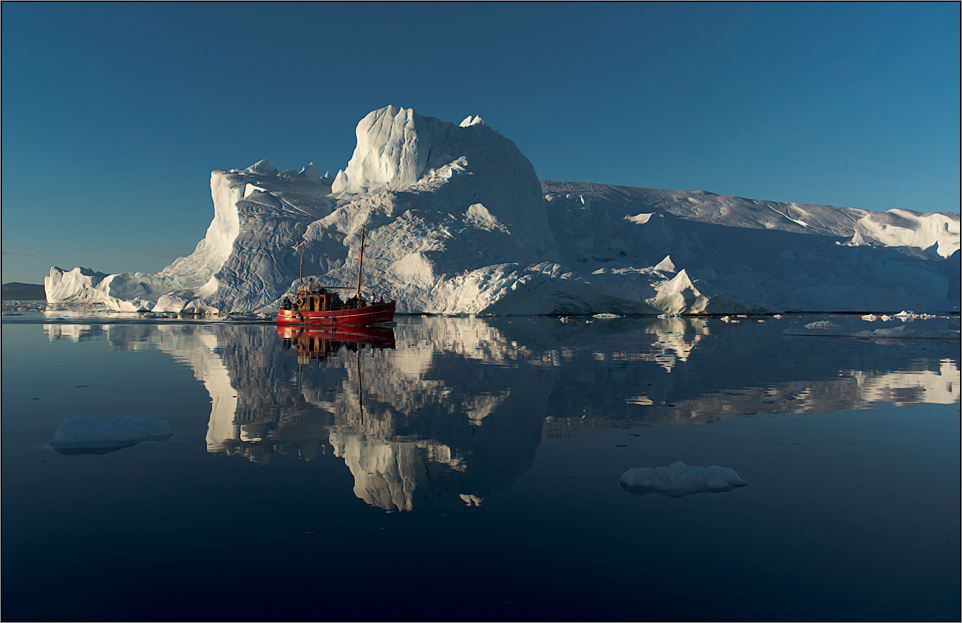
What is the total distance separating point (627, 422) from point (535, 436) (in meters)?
1.41

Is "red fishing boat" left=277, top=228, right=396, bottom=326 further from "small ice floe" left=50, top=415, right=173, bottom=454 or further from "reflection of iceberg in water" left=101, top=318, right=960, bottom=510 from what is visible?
"small ice floe" left=50, top=415, right=173, bottom=454

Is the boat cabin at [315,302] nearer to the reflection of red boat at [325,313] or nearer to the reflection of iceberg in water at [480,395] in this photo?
the reflection of red boat at [325,313]

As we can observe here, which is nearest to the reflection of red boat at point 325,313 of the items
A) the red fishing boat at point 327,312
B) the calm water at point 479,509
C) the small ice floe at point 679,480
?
the red fishing boat at point 327,312

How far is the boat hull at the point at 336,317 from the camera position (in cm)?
3192

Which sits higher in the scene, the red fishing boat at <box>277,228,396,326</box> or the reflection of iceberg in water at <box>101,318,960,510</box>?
the red fishing boat at <box>277,228,396,326</box>

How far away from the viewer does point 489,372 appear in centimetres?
1159

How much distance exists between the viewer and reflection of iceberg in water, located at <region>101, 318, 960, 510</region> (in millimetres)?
5340

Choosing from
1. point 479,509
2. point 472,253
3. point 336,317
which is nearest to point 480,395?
point 479,509

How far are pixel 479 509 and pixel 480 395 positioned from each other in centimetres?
467

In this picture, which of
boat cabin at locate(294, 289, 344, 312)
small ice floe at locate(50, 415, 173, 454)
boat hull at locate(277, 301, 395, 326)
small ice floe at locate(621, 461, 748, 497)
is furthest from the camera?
boat cabin at locate(294, 289, 344, 312)

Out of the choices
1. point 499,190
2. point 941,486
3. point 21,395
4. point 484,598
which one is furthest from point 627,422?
point 499,190

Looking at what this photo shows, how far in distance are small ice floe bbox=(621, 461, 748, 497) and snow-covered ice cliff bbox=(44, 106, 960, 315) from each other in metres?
36.5

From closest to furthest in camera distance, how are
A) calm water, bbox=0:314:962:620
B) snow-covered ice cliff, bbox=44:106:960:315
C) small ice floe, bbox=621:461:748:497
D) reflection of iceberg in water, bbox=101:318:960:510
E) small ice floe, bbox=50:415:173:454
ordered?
calm water, bbox=0:314:962:620 → small ice floe, bbox=621:461:748:497 → reflection of iceberg in water, bbox=101:318:960:510 → small ice floe, bbox=50:415:173:454 → snow-covered ice cliff, bbox=44:106:960:315

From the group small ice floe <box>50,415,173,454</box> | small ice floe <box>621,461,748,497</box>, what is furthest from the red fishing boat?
small ice floe <box>621,461,748,497</box>
